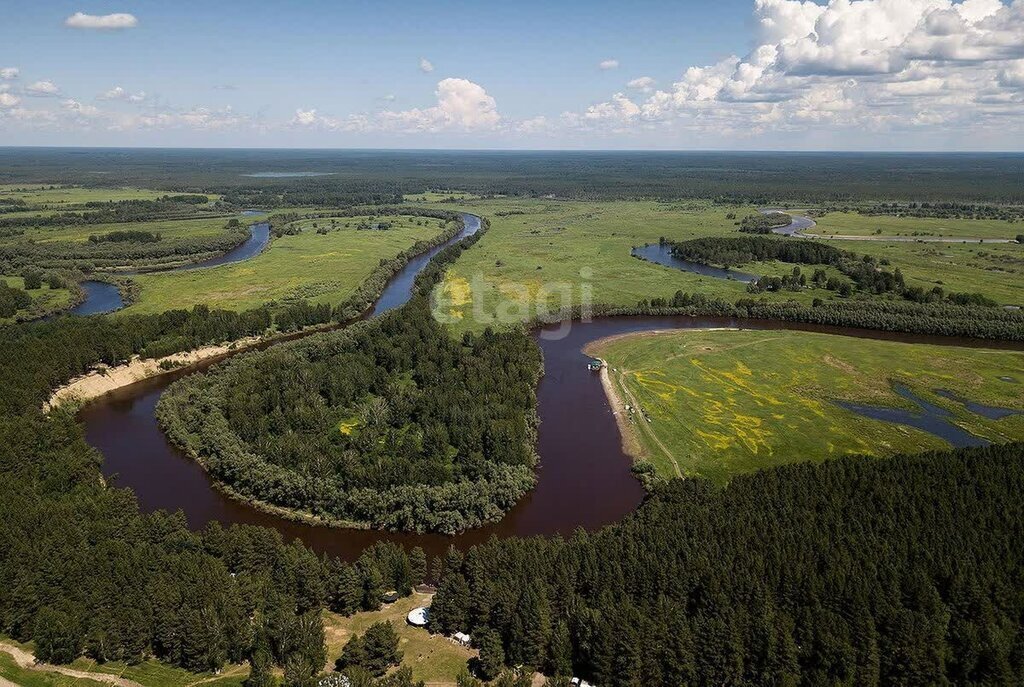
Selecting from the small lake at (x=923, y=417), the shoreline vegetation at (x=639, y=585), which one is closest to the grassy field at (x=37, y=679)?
the shoreline vegetation at (x=639, y=585)

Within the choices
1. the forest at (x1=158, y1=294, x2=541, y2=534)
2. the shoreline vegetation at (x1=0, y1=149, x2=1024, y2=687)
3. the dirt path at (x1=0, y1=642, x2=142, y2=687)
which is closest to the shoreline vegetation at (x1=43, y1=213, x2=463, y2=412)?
the forest at (x1=158, y1=294, x2=541, y2=534)

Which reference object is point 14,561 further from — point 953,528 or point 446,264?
point 446,264

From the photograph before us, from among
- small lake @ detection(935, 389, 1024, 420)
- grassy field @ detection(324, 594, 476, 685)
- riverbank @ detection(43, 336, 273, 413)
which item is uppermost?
riverbank @ detection(43, 336, 273, 413)

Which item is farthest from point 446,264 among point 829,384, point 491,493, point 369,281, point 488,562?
point 488,562

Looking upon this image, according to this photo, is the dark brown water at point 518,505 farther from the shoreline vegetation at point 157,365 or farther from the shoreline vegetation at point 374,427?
the shoreline vegetation at point 157,365

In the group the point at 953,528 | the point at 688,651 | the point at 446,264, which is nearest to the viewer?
the point at 688,651

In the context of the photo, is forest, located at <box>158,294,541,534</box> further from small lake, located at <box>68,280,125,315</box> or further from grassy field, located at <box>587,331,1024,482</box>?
small lake, located at <box>68,280,125,315</box>
